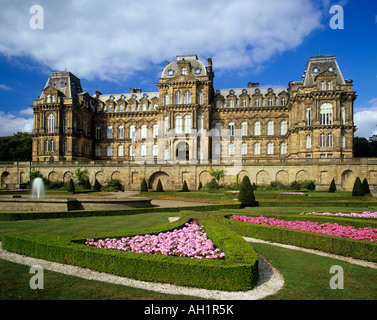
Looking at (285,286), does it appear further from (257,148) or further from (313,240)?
(257,148)

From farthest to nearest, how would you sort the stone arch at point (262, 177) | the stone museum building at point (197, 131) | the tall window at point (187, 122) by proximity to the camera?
the tall window at point (187, 122) < the stone museum building at point (197, 131) < the stone arch at point (262, 177)

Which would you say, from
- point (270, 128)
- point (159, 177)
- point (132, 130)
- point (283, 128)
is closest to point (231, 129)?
point (270, 128)

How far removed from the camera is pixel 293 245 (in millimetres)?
12148

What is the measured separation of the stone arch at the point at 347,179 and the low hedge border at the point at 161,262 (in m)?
38.0

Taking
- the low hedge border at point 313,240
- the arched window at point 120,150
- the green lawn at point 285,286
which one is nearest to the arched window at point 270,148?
the arched window at point 120,150

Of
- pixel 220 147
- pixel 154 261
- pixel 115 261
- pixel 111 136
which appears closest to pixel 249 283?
pixel 154 261

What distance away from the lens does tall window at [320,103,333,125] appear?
47625mm

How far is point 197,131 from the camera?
53.2 meters

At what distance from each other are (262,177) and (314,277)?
37.4 m

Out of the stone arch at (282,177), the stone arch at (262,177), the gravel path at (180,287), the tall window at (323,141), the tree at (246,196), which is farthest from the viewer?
the tall window at (323,141)

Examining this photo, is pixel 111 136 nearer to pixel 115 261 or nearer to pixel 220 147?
pixel 220 147

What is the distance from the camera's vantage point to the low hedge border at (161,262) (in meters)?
7.23

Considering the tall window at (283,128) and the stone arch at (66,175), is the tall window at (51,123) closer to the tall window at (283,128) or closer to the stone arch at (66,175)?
the stone arch at (66,175)

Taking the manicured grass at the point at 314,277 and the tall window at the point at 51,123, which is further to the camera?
the tall window at the point at 51,123
